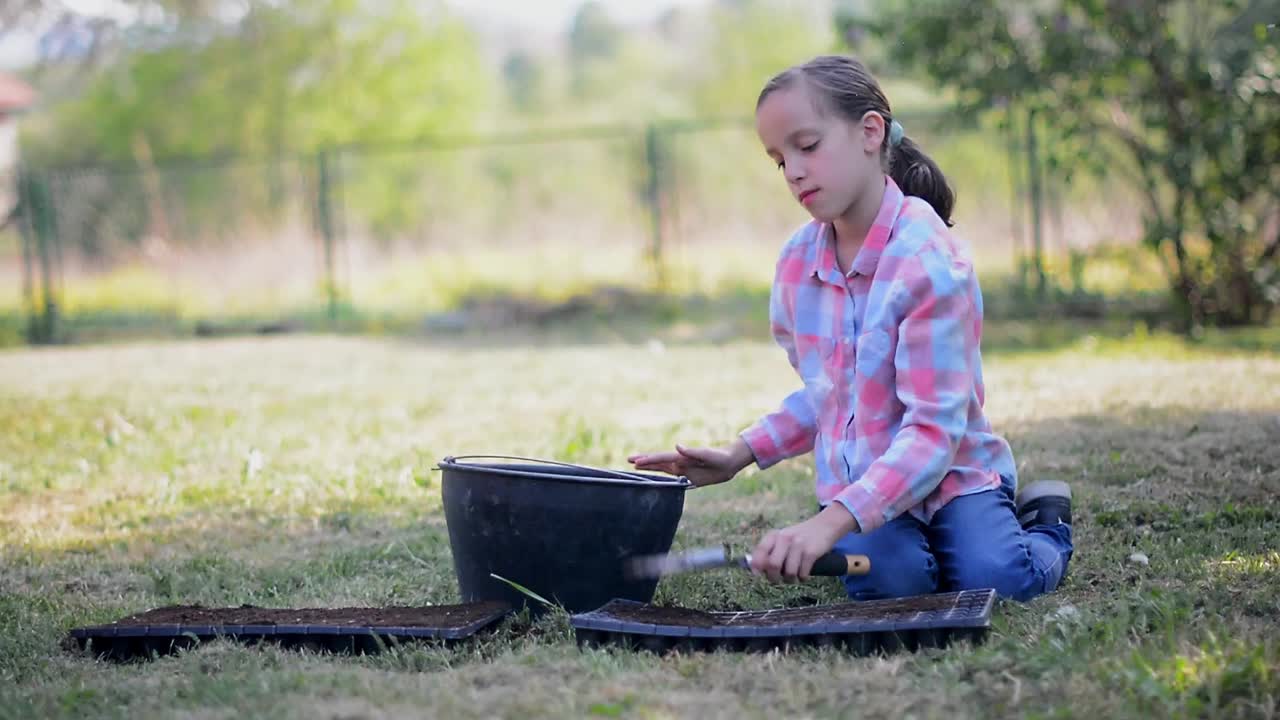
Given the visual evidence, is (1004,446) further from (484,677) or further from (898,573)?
(484,677)

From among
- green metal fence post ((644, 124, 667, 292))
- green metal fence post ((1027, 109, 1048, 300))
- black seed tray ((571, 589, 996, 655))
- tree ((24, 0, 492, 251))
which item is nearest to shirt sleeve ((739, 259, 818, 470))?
black seed tray ((571, 589, 996, 655))

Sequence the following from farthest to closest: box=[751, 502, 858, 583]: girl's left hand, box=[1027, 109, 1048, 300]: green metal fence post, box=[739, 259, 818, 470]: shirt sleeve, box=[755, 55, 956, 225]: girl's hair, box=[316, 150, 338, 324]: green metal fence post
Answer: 1. box=[316, 150, 338, 324]: green metal fence post
2. box=[1027, 109, 1048, 300]: green metal fence post
3. box=[739, 259, 818, 470]: shirt sleeve
4. box=[755, 55, 956, 225]: girl's hair
5. box=[751, 502, 858, 583]: girl's left hand

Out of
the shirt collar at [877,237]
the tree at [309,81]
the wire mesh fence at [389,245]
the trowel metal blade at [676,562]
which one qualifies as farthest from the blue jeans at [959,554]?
the tree at [309,81]

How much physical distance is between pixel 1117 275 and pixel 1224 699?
8.41 meters

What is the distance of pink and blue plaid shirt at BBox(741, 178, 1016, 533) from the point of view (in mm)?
2857

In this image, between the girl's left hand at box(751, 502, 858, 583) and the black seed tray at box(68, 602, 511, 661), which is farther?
the black seed tray at box(68, 602, 511, 661)

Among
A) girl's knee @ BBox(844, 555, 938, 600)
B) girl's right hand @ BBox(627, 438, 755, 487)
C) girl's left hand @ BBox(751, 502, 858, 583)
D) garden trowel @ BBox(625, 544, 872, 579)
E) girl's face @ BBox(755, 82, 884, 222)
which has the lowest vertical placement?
girl's knee @ BBox(844, 555, 938, 600)

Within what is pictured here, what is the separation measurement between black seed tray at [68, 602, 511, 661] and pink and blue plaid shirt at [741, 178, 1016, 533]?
0.86 metres

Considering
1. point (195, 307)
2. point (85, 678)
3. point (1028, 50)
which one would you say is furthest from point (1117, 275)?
point (195, 307)

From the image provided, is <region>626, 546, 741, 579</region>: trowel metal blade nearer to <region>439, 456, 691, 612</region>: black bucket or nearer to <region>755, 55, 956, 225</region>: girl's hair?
<region>439, 456, 691, 612</region>: black bucket

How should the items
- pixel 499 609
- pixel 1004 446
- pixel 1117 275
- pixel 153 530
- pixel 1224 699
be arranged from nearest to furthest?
pixel 1224 699 → pixel 499 609 → pixel 1004 446 → pixel 153 530 → pixel 1117 275

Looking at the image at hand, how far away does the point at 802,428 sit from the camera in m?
3.33

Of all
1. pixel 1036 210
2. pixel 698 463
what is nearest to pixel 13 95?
pixel 1036 210

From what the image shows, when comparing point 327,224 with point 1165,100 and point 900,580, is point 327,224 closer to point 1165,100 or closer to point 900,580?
point 1165,100
